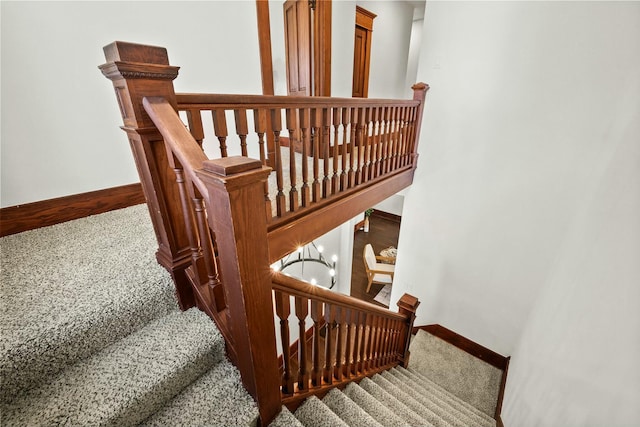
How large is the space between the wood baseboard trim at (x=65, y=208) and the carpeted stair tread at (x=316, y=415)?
2014mm

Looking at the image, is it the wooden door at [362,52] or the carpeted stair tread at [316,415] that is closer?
the carpeted stair tread at [316,415]

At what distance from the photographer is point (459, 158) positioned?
2771 mm

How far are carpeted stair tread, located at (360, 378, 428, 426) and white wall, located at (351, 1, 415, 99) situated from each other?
4.76 metres

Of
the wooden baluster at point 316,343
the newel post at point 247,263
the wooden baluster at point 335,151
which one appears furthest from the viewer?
the wooden baluster at point 335,151

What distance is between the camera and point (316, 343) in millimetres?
1307

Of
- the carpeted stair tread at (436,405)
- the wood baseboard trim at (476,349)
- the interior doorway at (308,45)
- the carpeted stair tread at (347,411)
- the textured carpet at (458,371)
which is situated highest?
the interior doorway at (308,45)

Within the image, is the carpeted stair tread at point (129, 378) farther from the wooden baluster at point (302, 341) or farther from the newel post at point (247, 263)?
the wooden baluster at point (302, 341)

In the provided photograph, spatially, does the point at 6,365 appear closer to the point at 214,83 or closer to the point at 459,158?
the point at 214,83

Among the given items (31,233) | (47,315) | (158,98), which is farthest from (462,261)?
(31,233)

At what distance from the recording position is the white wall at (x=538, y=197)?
1.34 meters

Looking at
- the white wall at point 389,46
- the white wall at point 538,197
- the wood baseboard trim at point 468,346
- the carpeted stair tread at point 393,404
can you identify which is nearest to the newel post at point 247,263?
the carpeted stair tread at point 393,404

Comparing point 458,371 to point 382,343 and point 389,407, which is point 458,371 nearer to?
point 382,343

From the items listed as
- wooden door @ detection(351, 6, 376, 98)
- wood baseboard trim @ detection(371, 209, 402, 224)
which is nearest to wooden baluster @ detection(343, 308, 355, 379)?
wooden door @ detection(351, 6, 376, 98)

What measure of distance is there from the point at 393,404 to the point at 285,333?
1.20 m
